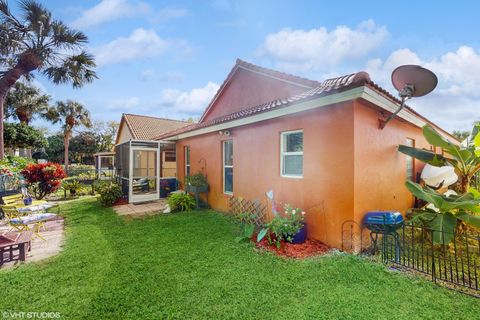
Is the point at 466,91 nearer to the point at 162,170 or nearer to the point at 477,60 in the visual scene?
the point at 477,60

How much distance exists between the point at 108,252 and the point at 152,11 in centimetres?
899

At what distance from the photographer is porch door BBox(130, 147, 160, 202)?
12508mm

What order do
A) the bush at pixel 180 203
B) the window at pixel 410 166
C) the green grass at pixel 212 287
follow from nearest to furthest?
the green grass at pixel 212 287 < the window at pixel 410 166 < the bush at pixel 180 203

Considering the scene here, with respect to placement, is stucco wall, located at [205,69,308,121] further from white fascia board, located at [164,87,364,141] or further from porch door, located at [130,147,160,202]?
porch door, located at [130,147,160,202]

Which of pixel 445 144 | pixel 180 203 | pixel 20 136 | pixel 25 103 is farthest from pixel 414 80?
pixel 25 103

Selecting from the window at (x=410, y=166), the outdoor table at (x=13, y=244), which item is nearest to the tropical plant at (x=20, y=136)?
the outdoor table at (x=13, y=244)

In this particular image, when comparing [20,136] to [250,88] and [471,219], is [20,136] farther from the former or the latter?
[471,219]

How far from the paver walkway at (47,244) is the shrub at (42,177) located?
5695 millimetres

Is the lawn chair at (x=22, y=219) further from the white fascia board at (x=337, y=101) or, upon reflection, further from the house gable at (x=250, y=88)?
the house gable at (x=250, y=88)

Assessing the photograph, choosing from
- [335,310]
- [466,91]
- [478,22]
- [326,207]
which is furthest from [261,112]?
[466,91]

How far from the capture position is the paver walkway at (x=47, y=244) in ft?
17.9

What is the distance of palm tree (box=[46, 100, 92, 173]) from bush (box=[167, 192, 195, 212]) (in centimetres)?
2462

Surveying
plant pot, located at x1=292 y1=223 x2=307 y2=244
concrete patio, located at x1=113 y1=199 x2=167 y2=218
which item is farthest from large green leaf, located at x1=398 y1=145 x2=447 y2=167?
concrete patio, located at x1=113 y1=199 x2=167 y2=218

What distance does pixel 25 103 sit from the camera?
23.4 meters
